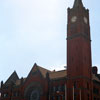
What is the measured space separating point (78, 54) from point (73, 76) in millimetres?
6402

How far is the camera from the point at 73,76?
3034 inches

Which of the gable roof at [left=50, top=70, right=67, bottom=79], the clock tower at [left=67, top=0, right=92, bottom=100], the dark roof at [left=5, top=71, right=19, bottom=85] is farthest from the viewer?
the dark roof at [left=5, top=71, right=19, bottom=85]

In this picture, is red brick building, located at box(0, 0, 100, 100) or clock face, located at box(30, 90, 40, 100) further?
clock face, located at box(30, 90, 40, 100)

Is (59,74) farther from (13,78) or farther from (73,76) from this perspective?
(13,78)

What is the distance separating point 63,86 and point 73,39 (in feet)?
46.0

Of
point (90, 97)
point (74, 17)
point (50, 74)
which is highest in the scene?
point (74, 17)

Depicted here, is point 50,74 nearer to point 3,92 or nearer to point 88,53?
point 88,53

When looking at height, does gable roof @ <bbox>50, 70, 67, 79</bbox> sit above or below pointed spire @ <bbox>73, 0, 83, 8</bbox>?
below

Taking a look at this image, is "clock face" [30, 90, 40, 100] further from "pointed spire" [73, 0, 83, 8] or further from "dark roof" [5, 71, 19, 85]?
"pointed spire" [73, 0, 83, 8]

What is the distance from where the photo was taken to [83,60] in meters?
77.7

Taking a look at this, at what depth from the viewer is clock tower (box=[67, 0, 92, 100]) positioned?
7500 cm

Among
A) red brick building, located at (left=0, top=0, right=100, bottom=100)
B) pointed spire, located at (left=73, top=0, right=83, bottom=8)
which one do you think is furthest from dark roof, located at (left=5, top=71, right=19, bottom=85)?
pointed spire, located at (left=73, top=0, right=83, bottom=8)

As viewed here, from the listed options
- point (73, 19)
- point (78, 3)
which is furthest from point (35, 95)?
point (78, 3)

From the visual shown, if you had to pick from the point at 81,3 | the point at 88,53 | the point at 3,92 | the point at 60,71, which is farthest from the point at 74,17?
the point at 3,92
